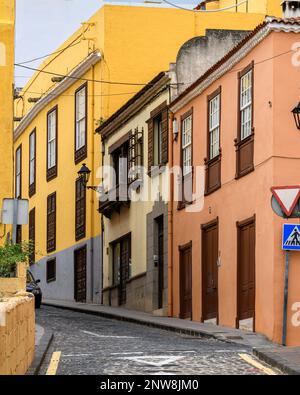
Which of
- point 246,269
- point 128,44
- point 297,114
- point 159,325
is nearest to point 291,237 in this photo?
point 297,114

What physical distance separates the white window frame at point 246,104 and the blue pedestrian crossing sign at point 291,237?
3.32 m

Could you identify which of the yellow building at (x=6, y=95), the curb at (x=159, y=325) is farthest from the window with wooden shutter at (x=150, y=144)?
the yellow building at (x=6, y=95)

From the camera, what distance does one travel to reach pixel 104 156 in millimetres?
39781

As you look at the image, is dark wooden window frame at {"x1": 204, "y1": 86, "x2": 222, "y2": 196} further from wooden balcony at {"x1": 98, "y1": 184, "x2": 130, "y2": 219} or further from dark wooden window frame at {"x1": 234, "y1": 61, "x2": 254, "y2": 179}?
wooden balcony at {"x1": 98, "y1": 184, "x2": 130, "y2": 219}

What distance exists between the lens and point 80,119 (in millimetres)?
42500

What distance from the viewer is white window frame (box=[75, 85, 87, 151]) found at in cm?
4197

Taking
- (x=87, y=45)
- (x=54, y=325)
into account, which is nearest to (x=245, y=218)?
(x=54, y=325)

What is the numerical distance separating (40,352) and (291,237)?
604 centimetres

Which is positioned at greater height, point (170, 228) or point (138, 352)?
point (170, 228)

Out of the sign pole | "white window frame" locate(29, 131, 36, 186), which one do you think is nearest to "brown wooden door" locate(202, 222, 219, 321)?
the sign pole

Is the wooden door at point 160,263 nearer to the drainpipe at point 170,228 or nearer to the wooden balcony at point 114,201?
the drainpipe at point 170,228

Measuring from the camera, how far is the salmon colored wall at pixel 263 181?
2361 cm

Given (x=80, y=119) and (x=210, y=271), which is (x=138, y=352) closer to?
(x=210, y=271)
